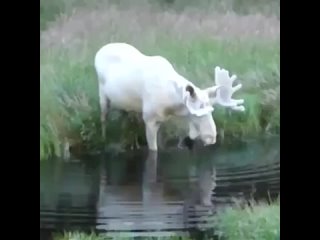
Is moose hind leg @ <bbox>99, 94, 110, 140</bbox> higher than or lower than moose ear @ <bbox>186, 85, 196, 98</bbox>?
lower

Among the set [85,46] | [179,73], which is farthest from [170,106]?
[85,46]

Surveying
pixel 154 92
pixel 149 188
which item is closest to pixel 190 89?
pixel 154 92

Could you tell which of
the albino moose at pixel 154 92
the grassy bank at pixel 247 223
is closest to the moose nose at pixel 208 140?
the albino moose at pixel 154 92

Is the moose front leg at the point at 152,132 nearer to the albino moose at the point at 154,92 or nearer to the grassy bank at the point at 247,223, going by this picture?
the albino moose at the point at 154,92

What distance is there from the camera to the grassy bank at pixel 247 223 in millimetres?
1858

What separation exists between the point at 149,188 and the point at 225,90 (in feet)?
0.72

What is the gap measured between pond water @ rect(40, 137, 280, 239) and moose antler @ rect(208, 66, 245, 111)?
8 cm

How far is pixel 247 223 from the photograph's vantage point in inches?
73.3

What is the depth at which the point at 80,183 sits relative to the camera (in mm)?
1873

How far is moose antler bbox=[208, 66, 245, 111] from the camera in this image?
73.7 inches

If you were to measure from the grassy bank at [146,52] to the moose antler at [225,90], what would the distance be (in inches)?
0.5

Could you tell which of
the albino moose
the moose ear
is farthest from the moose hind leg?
the moose ear

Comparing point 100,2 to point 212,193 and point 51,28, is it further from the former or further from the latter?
point 212,193

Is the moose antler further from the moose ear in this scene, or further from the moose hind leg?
the moose hind leg
